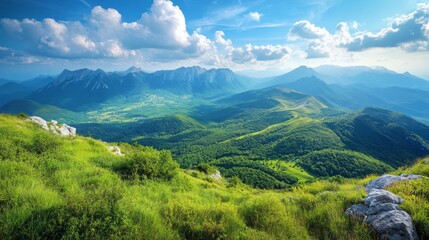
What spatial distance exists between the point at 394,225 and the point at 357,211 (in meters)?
1.82

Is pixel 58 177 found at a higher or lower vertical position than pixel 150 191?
higher

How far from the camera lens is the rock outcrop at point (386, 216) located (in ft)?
23.7

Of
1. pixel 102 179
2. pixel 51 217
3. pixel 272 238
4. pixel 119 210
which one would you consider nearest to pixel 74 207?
pixel 51 217

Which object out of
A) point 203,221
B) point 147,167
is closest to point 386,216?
point 203,221

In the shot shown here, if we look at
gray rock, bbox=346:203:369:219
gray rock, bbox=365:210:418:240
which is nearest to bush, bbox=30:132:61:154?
gray rock, bbox=346:203:369:219

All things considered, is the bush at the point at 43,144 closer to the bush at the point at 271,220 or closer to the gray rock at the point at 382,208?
the bush at the point at 271,220

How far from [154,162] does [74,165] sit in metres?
4.44

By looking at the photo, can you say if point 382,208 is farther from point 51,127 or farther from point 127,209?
point 51,127

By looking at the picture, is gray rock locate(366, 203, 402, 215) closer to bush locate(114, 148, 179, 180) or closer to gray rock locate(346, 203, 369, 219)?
gray rock locate(346, 203, 369, 219)

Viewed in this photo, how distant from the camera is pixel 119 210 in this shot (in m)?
6.64

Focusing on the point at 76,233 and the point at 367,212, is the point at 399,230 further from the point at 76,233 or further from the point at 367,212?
the point at 76,233

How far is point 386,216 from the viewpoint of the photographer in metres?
7.95

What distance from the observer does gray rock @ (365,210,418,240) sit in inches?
282

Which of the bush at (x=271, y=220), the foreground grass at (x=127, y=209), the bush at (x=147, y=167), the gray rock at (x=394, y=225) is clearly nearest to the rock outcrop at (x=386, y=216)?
the gray rock at (x=394, y=225)
